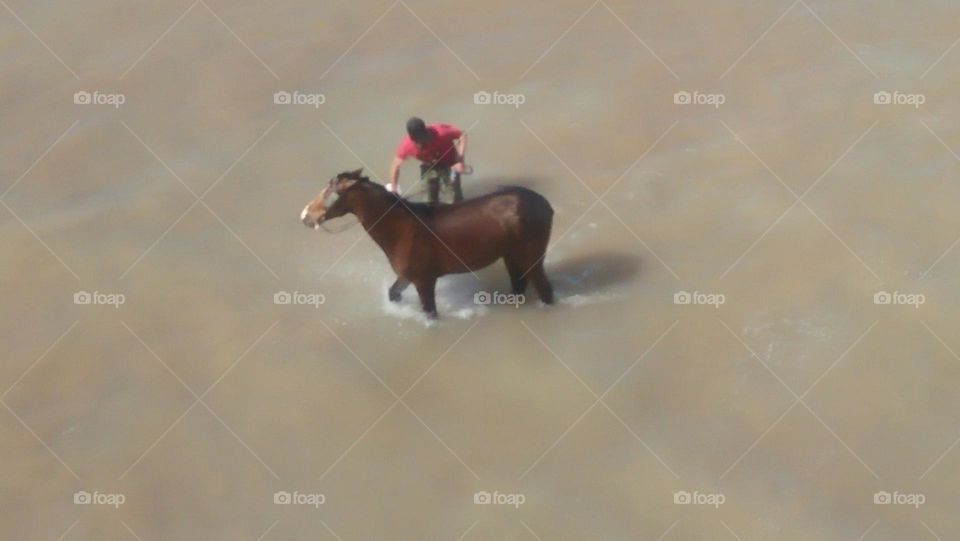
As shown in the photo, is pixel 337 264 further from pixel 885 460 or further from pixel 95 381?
pixel 885 460

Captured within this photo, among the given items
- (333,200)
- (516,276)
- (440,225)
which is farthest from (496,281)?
(333,200)

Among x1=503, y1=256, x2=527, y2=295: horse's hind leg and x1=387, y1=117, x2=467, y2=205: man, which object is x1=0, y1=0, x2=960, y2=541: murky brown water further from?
x1=387, y1=117, x2=467, y2=205: man

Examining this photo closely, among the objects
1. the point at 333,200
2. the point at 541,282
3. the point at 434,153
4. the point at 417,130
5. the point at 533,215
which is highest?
the point at 417,130

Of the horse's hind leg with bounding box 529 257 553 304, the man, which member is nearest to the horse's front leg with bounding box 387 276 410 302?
the man

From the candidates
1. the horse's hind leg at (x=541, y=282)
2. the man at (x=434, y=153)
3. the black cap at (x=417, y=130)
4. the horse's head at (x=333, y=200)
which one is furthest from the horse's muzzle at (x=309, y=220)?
the horse's hind leg at (x=541, y=282)

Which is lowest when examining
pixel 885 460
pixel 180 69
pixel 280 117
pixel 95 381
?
pixel 885 460

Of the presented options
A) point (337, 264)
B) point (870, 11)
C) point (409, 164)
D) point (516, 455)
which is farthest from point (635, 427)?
point (870, 11)

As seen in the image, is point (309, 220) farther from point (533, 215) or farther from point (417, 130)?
point (533, 215)
